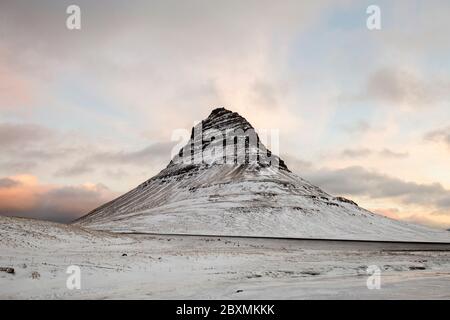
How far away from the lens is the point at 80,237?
152 feet

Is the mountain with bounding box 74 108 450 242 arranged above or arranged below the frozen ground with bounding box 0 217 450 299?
above

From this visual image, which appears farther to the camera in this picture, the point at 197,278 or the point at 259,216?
the point at 259,216

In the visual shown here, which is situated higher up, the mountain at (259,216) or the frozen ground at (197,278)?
the mountain at (259,216)

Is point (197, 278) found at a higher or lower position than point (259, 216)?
lower

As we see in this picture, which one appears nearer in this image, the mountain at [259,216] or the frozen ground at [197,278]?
the frozen ground at [197,278]

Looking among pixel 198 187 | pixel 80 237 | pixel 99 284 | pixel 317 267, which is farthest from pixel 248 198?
pixel 99 284

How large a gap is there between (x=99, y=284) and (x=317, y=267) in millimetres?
17741

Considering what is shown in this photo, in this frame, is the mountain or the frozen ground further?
the mountain

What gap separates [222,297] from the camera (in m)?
18.2
